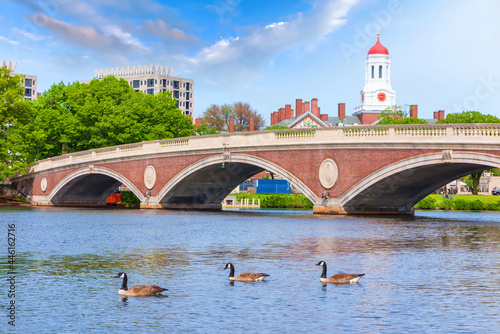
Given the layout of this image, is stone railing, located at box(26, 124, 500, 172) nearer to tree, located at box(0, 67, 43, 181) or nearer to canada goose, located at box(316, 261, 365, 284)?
tree, located at box(0, 67, 43, 181)

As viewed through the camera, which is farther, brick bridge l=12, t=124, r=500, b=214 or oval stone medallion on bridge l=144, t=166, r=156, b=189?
oval stone medallion on bridge l=144, t=166, r=156, b=189

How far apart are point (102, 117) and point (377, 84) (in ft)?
334

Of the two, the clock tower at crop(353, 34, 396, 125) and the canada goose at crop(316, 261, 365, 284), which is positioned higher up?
the clock tower at crop(353, 34, 396, 125)

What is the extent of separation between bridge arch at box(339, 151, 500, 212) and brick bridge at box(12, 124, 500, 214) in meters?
0.06

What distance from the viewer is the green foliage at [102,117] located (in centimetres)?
7281

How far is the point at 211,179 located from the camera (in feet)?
201

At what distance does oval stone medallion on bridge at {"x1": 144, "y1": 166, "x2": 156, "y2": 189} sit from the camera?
60.7 metres

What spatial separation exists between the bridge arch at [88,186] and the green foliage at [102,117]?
423 cm

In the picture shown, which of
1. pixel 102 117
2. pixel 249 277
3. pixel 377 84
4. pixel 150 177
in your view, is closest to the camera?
pixel 249 277

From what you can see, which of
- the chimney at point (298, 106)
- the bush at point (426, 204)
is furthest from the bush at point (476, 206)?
the chimney at point (298, 106)

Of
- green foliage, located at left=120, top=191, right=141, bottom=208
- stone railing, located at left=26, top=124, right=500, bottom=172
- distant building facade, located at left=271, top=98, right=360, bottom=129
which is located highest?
distant building facade, located at left=271, top=98, right=360, bottom=129

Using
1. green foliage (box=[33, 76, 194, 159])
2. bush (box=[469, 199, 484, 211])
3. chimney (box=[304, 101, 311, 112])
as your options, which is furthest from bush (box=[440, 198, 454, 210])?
chimney (box=[304, 101, 311, 112])

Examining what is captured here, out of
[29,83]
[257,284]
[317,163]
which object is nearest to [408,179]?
[317,163]

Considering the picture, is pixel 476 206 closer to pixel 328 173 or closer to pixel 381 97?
pixel 328 173
